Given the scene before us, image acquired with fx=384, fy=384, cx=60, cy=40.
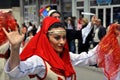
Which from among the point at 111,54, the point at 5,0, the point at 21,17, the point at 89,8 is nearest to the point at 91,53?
the point at 111,54

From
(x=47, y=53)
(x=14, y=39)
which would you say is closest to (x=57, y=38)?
(x=47, y=53)

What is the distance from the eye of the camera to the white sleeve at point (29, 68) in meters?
Answer: 2.92

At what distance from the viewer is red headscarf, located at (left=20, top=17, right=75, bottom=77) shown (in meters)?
3.31

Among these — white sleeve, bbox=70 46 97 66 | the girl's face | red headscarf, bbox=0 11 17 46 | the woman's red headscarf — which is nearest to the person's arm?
the girl's face

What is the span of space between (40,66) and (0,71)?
1969 millimetres

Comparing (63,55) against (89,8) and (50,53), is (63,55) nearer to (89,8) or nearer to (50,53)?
(50,53)

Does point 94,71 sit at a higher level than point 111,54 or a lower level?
lower

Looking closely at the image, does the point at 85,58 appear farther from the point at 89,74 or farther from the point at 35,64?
the point at 89,74

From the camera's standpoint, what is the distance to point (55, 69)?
3.32m

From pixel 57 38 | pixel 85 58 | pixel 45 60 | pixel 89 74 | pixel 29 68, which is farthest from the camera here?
pixel 89 74

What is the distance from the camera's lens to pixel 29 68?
10.2ft

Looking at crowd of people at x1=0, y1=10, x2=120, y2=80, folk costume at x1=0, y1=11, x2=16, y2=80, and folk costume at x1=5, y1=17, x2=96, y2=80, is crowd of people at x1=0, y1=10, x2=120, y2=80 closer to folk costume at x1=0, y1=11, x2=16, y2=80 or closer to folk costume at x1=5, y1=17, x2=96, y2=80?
folk costume at x1=5, y1=17, x2=96, y2=80

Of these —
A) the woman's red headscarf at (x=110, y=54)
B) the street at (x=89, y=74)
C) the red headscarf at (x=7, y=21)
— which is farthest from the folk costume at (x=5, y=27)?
the street at (x=89, y=74)

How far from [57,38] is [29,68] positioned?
48 centimetres
